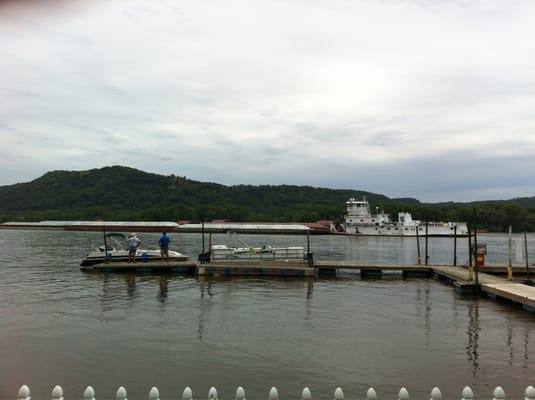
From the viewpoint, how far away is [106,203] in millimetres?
161000

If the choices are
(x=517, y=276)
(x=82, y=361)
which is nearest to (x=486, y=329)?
(x=82, y=361)

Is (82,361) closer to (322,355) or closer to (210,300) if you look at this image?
(322,355)

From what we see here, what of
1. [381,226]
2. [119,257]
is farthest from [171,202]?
[119,257]

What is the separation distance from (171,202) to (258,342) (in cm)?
16083

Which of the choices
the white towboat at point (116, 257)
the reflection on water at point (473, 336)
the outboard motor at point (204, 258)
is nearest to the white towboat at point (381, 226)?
the white towboat at point (116, 257)

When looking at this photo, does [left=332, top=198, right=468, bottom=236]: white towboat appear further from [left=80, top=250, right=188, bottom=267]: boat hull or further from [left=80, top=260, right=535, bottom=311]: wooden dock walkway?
[left=80, top=250, right=188, bottom=267]: boat hull

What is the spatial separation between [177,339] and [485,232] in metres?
155

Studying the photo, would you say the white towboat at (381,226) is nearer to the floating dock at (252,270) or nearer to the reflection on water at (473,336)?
the floating dock at (252,270)

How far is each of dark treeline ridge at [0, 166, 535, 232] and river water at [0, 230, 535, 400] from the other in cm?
12058

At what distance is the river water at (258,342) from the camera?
979cm

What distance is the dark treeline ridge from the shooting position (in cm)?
14662

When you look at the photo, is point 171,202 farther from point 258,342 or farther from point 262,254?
point 258,342

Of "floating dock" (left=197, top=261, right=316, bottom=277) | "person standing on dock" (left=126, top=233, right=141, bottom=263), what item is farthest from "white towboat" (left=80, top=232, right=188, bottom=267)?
"floating dock" (left=197, top=261, right=316, bottom=277)

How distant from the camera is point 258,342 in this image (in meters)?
12.9
